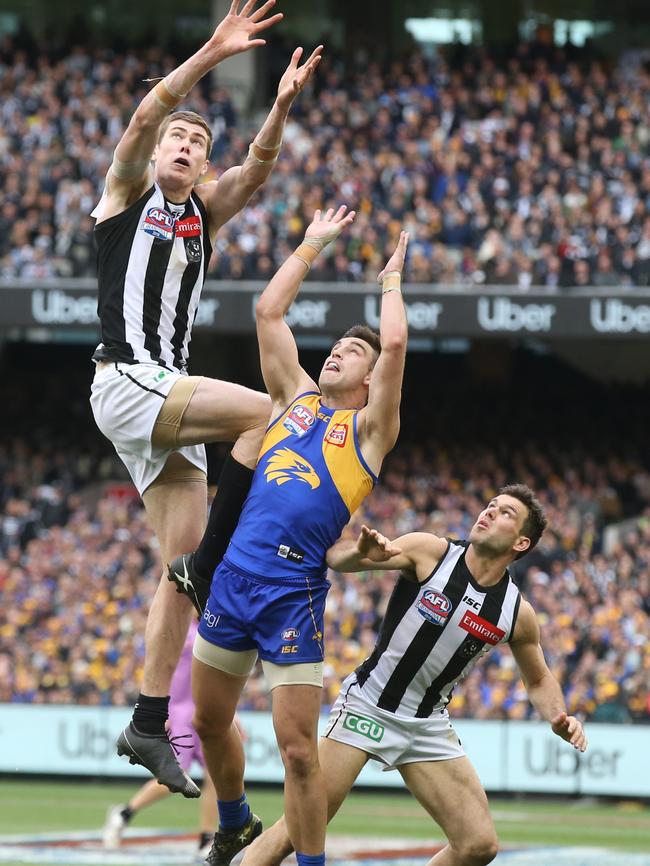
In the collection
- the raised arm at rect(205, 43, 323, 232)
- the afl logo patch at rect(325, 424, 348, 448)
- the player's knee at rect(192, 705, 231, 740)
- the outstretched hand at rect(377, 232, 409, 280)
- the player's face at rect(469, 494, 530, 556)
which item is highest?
the raised arm at rect(205, 43, 323, 232)

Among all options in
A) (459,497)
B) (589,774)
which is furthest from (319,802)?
(459,497)

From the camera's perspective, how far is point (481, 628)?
8.72 metres

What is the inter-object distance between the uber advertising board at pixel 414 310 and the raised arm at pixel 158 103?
14.3 metres

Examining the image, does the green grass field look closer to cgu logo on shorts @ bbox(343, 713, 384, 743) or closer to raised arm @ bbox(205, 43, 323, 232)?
cgu logo on shorts @ bbox(343, 713, 384, 743)

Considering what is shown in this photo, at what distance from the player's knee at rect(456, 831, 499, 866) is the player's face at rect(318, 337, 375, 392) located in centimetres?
264

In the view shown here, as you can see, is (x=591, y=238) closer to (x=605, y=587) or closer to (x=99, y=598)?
(x=605, y=587)

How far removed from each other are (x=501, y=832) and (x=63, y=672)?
7.21 m

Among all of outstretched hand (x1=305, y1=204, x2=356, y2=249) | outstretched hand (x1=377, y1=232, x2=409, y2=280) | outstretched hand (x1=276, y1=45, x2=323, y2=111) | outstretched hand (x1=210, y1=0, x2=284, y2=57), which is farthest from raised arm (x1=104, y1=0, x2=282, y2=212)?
outstretched hand (x1=377, y1=232, x2=409, y2=280)

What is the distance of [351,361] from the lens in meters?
7.64

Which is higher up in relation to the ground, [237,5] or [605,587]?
[237,5]

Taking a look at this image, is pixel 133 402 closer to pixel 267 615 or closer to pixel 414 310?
pixel 267 615

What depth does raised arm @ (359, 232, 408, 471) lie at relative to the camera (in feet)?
23.7

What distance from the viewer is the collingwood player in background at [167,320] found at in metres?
7.18

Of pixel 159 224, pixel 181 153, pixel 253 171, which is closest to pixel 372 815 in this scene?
pixel 253 171
